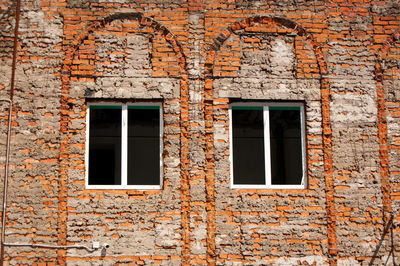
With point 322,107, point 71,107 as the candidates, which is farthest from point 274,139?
point 71,107

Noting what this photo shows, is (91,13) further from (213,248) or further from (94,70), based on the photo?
(213,248)

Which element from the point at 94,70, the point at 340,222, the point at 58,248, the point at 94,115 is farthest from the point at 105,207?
the point at 340,222

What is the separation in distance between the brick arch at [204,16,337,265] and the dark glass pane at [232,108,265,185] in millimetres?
537

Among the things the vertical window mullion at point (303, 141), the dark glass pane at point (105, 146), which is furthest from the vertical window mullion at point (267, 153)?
the dark glass pane at point (105, 146)

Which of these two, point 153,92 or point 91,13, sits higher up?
point 91,13

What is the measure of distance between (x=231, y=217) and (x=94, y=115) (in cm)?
260

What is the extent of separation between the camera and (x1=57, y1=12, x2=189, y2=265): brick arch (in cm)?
715

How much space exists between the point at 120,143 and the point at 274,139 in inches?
94.3

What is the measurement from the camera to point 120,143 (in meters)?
7.57

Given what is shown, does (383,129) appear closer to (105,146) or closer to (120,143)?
(120,143)

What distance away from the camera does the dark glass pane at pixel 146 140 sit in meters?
7.62

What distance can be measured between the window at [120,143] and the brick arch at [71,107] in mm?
350

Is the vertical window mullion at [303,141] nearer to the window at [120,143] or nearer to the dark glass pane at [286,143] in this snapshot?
the dark glass pane at [286,143]

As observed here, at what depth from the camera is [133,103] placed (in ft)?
24.9
